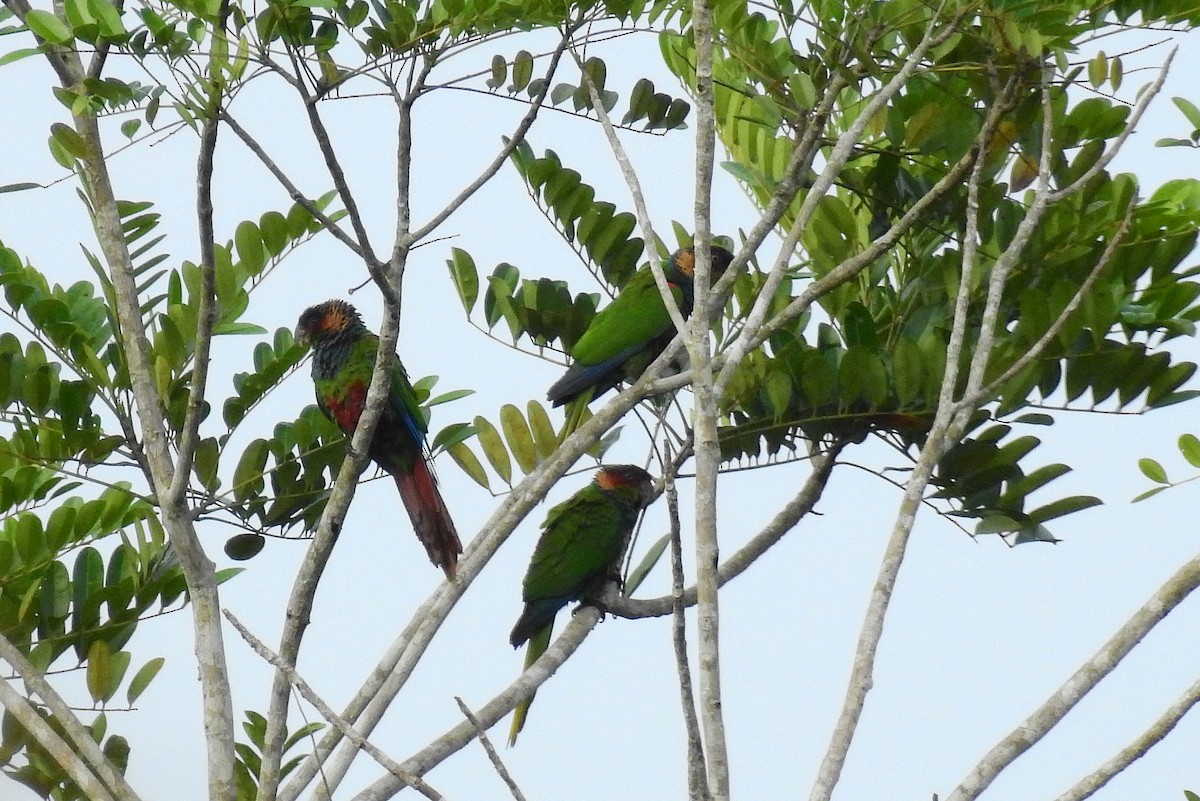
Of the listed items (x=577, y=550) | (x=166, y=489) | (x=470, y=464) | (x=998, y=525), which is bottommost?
(x=577, y=550)

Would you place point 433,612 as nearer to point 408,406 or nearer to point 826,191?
point 408,406

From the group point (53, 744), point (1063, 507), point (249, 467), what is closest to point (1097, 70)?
point (1063, 507)

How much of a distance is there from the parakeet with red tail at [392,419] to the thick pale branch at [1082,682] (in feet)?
5.78

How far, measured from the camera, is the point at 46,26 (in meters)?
2.58

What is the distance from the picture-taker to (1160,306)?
3.42m

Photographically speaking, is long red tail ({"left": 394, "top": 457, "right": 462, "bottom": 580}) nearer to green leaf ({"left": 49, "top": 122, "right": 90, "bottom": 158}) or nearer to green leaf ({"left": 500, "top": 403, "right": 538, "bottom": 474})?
green leaf ({"left": 500, "top": 403, "right": 538, "bottom": 474})

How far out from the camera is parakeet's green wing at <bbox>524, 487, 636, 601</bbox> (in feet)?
14.9

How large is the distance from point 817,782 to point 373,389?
142 cm

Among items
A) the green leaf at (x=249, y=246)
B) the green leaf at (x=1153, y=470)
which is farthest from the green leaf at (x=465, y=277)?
the green leaf at (x=1153, y=470)

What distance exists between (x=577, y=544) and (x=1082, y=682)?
2709 mm

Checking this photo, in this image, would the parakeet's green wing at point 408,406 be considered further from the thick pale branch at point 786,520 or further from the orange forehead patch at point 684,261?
the orange forehead patch at point 684,261

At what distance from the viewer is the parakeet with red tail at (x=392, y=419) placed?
3.76 meters

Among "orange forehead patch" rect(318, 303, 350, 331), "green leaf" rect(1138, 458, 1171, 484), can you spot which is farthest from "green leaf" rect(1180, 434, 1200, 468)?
"orange forehead patch" rect(318, 303, 350, 331)

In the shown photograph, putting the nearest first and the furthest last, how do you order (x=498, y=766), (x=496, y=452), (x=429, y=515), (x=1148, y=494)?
(x=498, y=766) < (x=1148, y=494) < (x=496, y=452) < (x=429, y=515)
